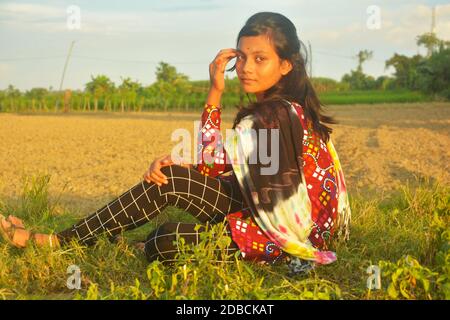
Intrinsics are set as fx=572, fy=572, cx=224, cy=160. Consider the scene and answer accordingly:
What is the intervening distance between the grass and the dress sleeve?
1.19ft

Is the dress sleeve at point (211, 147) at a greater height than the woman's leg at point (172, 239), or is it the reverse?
the dress sleeve at point (211, 147)

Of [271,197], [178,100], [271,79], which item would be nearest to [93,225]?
[271,197]

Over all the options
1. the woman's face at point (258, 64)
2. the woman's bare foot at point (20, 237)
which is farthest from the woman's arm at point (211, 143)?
the woman's bare foot at point (20, 237)

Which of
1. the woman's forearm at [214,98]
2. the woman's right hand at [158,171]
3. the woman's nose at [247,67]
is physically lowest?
the woman's right hand at [158,171]

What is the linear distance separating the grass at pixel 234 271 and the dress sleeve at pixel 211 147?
362mm

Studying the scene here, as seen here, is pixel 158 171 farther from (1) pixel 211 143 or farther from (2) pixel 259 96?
(2) pixel 259 96

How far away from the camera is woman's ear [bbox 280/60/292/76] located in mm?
2988

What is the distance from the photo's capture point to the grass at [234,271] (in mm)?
2525

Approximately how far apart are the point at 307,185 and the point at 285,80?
1.89 ft

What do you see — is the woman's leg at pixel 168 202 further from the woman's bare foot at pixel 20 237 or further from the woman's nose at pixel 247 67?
the woman's nose at pixel 247 67

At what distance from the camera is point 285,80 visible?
3043 mm

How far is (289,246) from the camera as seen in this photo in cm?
281

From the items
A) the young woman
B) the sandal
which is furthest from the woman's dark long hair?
the sandal
